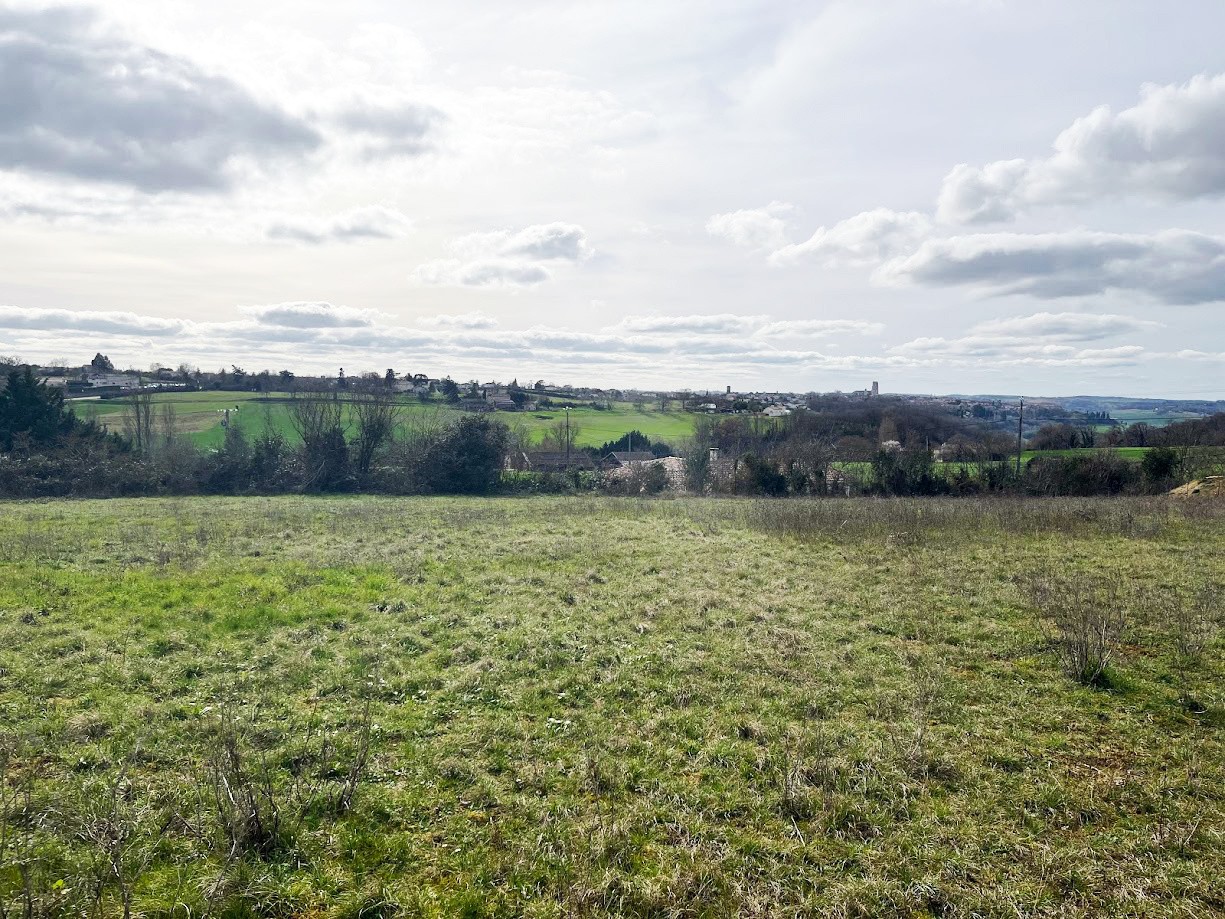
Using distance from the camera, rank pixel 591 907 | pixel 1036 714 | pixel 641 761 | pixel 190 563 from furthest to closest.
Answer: pixel 190 563 → pixel 1036 714 → pixel 641 761 → pixel 591 907

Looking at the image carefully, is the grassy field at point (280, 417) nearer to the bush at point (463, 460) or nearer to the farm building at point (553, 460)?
the farm building at point (553, 460)

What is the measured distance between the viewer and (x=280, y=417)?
51.8 metres

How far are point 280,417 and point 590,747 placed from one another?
52.9 meters

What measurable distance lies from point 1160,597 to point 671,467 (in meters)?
33.2

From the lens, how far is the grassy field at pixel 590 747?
3.93m

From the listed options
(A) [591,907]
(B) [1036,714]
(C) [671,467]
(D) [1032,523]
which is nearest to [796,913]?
(A) [591,907]

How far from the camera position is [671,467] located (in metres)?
43.4

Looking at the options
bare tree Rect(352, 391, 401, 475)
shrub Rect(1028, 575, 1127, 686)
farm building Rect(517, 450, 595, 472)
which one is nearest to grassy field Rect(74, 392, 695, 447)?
farm building Rect(517, 450, 595, 472)

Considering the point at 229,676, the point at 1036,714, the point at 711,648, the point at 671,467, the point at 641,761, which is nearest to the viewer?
the point at 641,761

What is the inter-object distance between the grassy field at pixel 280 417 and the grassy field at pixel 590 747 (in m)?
34.2

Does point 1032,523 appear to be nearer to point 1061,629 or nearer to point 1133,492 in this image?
point 1061,629

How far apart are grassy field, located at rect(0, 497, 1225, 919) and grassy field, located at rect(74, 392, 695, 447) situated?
112 ft

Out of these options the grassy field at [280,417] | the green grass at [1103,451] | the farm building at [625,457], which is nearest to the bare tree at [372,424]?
the grassy field at [280,417]

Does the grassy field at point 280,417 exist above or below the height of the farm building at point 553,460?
above
